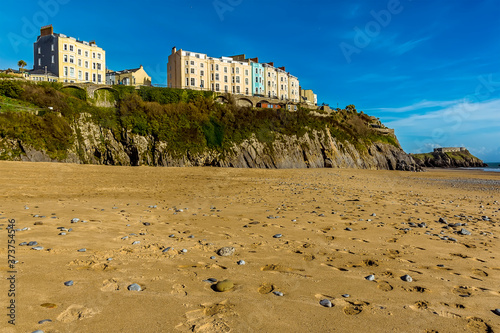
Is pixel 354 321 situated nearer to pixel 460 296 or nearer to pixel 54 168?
pixel 460 296

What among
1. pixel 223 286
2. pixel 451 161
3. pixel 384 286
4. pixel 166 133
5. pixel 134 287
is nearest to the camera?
pixel 134 287

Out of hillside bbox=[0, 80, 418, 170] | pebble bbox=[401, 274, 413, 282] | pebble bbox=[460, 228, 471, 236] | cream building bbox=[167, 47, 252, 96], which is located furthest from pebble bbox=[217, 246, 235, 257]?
cream building bbox=[167, 47, 252, 96]

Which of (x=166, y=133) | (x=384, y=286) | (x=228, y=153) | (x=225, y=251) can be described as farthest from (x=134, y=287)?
(x=228, y=153)

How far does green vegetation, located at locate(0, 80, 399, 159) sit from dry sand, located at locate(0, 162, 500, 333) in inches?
962

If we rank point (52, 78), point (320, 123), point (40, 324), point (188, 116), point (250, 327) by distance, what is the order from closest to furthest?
point (40, 324)
point (250, 327)
point (188, 116)
point (320, 123)
point (52, 78)

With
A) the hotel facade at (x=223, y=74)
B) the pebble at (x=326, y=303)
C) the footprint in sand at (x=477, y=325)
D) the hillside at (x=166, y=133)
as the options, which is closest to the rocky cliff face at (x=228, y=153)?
the hillside at (x=166, y=133)

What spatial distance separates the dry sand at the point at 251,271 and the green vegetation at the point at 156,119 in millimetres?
24443

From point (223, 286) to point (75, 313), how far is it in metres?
1.76

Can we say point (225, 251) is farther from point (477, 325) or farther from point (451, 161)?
point (451, 161)

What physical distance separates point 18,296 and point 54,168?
2038 centimetres

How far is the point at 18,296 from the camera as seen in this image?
318 centimetres

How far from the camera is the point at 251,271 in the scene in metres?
4.32

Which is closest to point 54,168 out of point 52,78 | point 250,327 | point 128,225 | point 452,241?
point 128,225

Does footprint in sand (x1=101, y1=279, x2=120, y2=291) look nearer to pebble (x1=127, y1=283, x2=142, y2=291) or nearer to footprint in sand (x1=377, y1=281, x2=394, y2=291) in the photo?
pebble (x1=127, y1=283, x2=142, y2=291)
